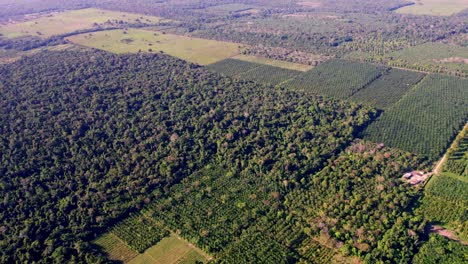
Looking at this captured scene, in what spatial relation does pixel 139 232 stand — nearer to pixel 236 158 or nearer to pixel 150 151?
pixel 150 151

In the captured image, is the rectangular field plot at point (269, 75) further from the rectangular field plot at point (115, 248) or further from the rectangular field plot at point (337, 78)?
the rectangular field plot at point (115, 248)

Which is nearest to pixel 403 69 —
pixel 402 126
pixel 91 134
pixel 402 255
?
pixel 402 126

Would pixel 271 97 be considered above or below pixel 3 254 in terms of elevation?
above

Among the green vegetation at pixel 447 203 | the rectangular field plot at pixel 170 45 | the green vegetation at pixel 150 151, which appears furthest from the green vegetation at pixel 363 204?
the rectangular field plot at pixel 170 45

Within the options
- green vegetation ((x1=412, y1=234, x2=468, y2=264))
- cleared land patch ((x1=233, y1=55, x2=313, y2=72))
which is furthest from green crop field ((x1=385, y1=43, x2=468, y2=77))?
green vegetation ((x1=412, y1=234, x2=468, y2=264))

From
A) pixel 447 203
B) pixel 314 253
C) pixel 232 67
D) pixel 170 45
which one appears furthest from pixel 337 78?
pixel 170 45

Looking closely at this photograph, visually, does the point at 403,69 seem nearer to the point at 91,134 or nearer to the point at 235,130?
the point at 235,130

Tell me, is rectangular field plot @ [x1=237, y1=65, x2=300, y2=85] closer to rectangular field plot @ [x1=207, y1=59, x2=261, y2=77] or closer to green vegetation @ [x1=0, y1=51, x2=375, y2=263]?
rectangular field plot @ [x1=207, y1=59, x2=261, y2=77]

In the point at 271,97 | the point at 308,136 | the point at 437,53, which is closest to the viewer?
the point at 308,136
